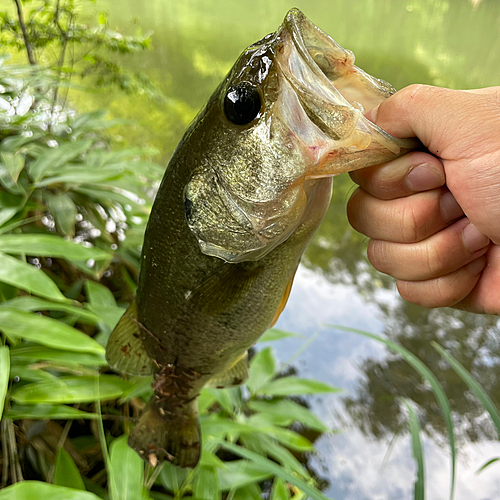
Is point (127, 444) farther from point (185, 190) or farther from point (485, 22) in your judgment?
point (485, 22)

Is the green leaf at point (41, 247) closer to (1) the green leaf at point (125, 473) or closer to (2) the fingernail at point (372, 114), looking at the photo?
(1) the green leaf at point (125, 473)

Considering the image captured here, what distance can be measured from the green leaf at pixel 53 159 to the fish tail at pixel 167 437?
1074 millimetres

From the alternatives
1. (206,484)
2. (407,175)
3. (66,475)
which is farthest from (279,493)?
(407,175)

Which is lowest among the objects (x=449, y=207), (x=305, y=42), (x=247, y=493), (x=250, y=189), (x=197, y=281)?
(x=247, y=493)

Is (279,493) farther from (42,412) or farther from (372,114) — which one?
(372,114)

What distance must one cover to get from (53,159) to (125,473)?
1.29m

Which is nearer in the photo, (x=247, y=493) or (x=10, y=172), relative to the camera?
(x=247, y=493)

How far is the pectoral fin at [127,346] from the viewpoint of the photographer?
1.02 metres

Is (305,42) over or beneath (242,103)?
over

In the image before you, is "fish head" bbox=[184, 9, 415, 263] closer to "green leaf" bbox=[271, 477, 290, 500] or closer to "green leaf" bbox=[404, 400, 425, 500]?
"green leaf" bbox=[404, 400, 425, 500]

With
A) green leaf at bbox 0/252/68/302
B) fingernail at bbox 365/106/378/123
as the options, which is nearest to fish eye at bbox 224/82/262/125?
A: fingernail at bbox 365/106/378/123

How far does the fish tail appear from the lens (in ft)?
3.65

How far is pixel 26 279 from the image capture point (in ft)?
3.63

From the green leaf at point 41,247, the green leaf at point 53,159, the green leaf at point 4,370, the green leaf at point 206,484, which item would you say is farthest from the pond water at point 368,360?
the green leaf at point 53,159
